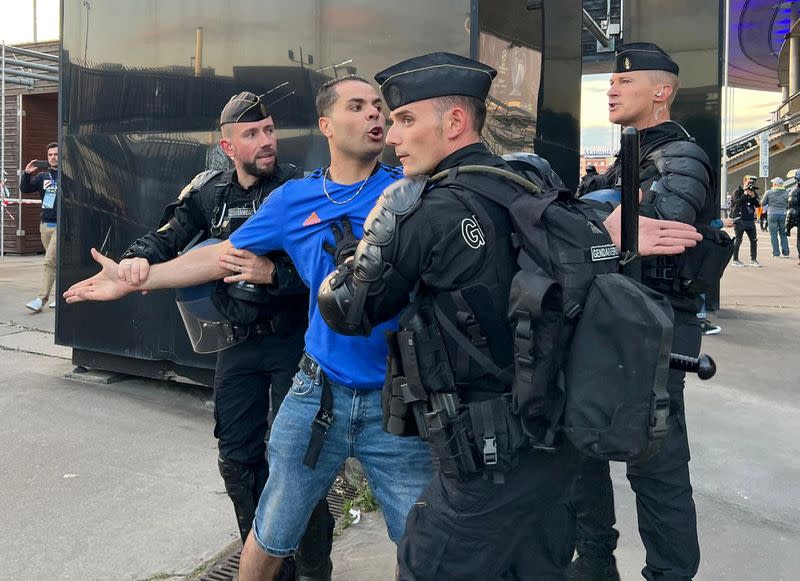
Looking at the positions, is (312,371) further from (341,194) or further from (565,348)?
(565,348)

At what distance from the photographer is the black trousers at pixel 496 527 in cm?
191

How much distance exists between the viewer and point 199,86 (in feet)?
17.0

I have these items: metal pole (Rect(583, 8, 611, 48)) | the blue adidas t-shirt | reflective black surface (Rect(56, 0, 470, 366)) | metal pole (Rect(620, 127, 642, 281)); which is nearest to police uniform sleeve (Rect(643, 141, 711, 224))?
metal pole (Rect(620, 127, 642, 281))

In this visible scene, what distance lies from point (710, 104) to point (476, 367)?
24.7ft

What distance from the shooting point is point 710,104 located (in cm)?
848

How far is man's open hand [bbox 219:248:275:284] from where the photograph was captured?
2783 millimetres

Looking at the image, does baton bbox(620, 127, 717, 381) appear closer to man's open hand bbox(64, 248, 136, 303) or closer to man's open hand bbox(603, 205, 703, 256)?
man's open hand bbox(603, 205, 703, 256)

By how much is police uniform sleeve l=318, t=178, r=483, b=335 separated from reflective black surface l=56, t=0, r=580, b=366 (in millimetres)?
2483

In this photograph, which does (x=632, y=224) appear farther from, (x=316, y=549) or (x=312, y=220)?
(x=316, y=549)

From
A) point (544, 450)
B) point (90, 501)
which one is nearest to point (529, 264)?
point (544, 450)

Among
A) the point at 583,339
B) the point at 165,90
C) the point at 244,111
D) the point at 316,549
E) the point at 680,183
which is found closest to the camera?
the point at 583,339

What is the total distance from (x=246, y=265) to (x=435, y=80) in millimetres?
1059

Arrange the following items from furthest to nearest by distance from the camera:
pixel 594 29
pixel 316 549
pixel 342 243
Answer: pixel 594 29, pixel 316 549, pixel 342 243

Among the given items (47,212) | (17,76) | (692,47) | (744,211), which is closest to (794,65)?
(744,211)
